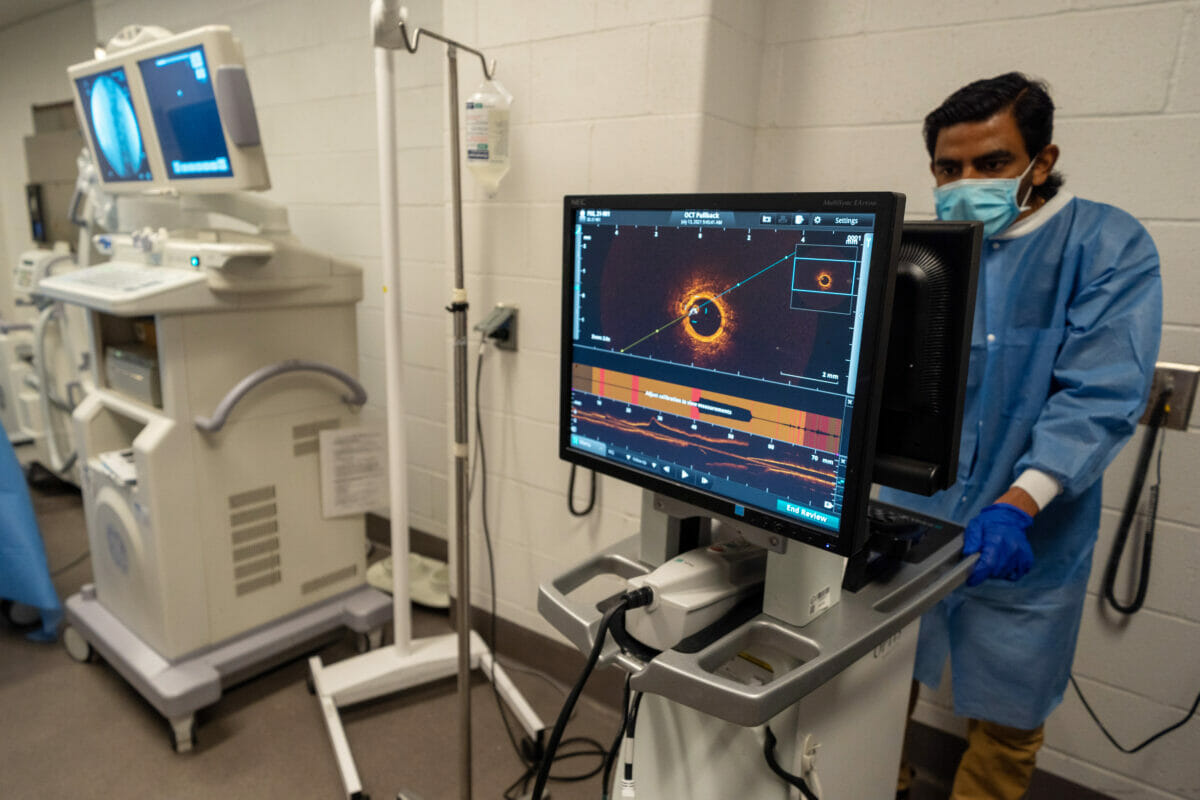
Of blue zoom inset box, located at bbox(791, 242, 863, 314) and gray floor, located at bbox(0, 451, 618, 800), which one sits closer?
blue zoom inset box, located at bbox(791, 242, 863, 314)

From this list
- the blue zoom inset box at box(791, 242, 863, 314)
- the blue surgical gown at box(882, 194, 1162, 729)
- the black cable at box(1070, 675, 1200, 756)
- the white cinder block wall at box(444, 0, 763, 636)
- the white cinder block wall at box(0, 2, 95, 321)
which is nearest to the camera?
the blue zoom inset box at box(791, 242, 863, 314)

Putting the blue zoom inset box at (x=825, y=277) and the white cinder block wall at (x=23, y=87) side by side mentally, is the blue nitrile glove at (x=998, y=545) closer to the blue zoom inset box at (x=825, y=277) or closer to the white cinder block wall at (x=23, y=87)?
the blue zoom inset box at (x=825, y=277)

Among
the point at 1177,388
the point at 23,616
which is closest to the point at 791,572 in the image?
the point at 1177,388

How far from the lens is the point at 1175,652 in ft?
4.91

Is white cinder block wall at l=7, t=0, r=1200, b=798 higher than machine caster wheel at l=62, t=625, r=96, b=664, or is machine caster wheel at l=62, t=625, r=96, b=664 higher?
white cinder block wall at l=7, t=0, r=1200, b=798

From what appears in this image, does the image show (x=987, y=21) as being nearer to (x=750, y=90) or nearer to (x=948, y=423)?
(x=750, y=90)

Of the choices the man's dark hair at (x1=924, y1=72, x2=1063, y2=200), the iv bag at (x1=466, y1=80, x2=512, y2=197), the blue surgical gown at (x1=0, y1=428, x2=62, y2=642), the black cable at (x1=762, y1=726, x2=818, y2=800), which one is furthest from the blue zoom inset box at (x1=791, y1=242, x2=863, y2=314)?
the blue surgical gown at (x1=0, y1=428, x2=62, y2=642)

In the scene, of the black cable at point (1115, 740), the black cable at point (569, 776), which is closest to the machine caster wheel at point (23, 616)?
the black cable at point (569, 776)

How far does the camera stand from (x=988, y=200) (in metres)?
1.23

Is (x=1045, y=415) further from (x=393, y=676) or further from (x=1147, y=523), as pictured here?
(x=393, y=676)

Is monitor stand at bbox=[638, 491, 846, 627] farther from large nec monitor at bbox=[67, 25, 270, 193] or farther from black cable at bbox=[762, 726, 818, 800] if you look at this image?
large nec monitor at bbox=[67, 25, 270, 193]

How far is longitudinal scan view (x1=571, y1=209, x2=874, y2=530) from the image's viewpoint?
0.71 metres

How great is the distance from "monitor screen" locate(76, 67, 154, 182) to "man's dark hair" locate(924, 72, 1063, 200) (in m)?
1.95

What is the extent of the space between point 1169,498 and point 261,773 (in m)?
2.10
